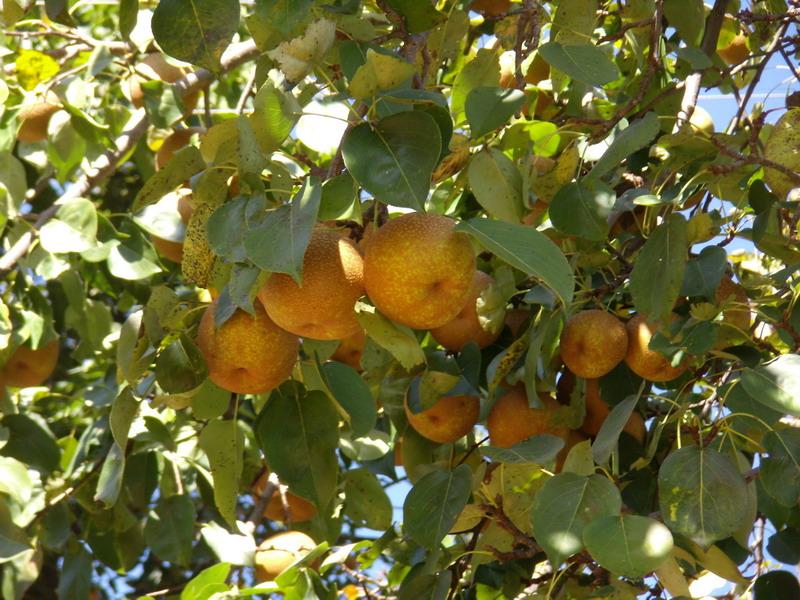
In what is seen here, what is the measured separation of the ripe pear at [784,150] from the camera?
1891 mm

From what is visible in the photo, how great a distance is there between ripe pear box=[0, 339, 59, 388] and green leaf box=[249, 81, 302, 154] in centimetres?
164

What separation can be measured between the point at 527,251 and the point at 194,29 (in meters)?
0.54

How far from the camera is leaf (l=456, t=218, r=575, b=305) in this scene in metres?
1.26

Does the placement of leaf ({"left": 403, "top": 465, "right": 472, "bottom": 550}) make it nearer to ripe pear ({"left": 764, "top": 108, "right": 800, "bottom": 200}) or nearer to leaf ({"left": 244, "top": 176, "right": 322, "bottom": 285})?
leaf ({"left": 244, "top": 176, "right": 322, "bottom": 285})

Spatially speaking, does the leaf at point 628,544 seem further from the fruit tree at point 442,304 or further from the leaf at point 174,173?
the leaf at point 174,173

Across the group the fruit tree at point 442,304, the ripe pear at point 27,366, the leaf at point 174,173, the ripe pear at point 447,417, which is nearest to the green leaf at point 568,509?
the fruit tree at point 442,304

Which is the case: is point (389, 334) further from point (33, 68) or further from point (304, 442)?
point (33, 68)

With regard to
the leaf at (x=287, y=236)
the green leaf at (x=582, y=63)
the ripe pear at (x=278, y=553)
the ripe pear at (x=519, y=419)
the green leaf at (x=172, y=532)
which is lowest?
the green leaf at (x=172, y=532)

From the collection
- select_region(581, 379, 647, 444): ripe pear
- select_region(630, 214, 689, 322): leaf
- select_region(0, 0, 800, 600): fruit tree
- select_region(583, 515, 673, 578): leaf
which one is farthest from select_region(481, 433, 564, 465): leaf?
select_region(581, 379, 647, 444): ripe pear

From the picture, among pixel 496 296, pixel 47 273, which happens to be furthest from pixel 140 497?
pixel 496 296

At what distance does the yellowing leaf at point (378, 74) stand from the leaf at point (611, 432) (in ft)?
1.93

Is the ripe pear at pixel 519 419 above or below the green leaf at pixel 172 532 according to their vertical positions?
above

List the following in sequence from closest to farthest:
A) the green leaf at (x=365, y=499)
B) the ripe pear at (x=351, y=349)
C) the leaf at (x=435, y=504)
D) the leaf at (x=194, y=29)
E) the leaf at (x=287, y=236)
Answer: the leaf at (x=287, y=236) < the leaf at (x=194, y=29) < the leaf at (x=435, y=504) < the ripe pear at (x=351, y=349) < the green leaf at (x=365, y=499)

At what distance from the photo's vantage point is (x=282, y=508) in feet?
9.22
